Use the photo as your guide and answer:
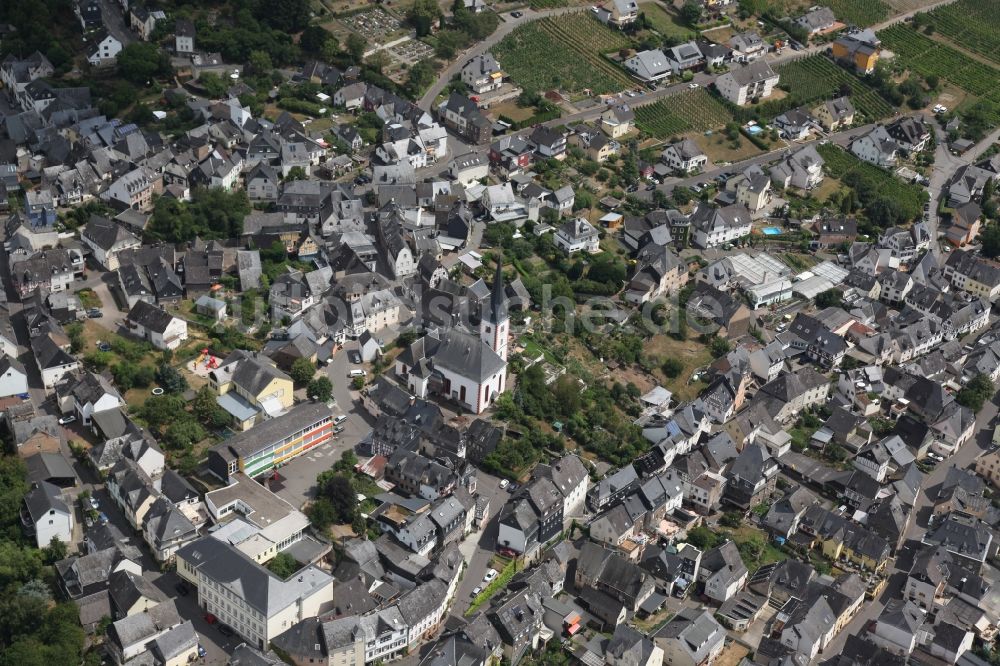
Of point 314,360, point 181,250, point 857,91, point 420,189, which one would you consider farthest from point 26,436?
point 857,91

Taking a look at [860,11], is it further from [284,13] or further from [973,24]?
[284,13]

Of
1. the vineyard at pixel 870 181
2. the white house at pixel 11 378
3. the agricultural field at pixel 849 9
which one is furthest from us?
the agricultural field at pixel 849 9

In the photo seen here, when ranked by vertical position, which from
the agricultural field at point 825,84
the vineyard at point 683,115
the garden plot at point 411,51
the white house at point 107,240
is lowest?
the agricultural field at point 825,84

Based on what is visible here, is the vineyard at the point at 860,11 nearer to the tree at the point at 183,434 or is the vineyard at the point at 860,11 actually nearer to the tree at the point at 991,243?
the tree at the point at 991,243

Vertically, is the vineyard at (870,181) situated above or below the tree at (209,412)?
below

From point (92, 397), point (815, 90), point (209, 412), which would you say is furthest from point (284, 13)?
point (92, 397)

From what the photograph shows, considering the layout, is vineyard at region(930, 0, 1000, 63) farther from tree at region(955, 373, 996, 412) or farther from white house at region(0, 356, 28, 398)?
white house at region(0, 356, 28, 398)

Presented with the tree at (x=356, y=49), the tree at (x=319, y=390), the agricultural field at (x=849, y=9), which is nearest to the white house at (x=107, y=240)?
the tree at (x=319, y=390)
